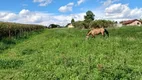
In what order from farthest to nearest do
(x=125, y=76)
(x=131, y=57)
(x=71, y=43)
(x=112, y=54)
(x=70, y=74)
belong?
1. (x=71, y=43)
2. (x=112, y=54)
3. (x=131, y=57)
4. (x=70, y=74)
5. (x=125, y=76)

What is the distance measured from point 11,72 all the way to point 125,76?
5397 mm

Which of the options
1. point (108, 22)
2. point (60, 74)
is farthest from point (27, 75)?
point (108, 22)

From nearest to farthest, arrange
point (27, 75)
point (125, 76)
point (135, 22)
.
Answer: point (125, 76) < point (27, 75) < point (135, 22)

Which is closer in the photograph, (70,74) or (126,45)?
(70,74)

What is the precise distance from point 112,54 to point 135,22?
102 metres

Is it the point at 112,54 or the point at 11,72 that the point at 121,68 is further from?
the point at 112,54

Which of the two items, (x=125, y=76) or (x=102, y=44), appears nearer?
(x=125, y=76)

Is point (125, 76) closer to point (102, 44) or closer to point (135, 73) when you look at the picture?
point (135, 73)

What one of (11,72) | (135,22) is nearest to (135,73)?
(11,72)

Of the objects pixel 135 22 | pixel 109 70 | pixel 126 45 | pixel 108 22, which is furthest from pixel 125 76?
pixel 135 22

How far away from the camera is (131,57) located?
1639cm

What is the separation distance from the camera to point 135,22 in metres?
117

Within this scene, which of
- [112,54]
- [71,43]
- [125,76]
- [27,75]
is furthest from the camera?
[71,43]

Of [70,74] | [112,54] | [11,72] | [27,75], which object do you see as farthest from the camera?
[112,54]
